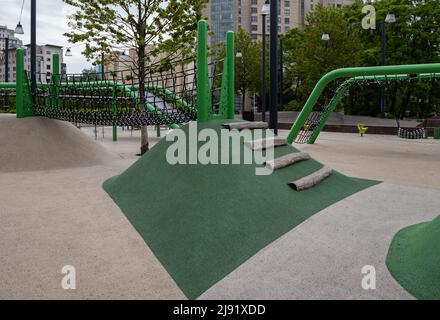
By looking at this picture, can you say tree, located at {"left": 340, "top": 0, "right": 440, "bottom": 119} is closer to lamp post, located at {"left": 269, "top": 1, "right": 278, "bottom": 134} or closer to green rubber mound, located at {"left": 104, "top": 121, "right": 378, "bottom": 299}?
lamp post, located at {"left": 269, "top": 1, "right": 278, "bottom": 134}

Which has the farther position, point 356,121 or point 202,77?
point 356,121

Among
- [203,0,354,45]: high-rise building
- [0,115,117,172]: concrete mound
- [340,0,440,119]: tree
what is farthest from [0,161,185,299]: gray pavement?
[203,0,354,45]: high-rise building

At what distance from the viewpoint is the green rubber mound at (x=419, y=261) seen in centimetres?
397

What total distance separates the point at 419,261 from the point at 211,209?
8.45 ft

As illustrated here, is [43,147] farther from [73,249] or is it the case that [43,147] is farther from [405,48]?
[405,48]

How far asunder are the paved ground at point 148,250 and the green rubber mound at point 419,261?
0.12 metres

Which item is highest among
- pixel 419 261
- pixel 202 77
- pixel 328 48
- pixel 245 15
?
pixel 245 15

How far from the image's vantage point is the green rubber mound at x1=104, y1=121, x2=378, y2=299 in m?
4.86

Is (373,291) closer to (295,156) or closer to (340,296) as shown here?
(340,296)

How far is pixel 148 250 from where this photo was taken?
5352mm

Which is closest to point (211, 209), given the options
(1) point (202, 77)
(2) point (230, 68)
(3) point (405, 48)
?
(1) point (202, 77)

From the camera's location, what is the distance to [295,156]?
8047mm

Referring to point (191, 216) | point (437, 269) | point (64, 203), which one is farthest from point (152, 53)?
point (437, 269)
